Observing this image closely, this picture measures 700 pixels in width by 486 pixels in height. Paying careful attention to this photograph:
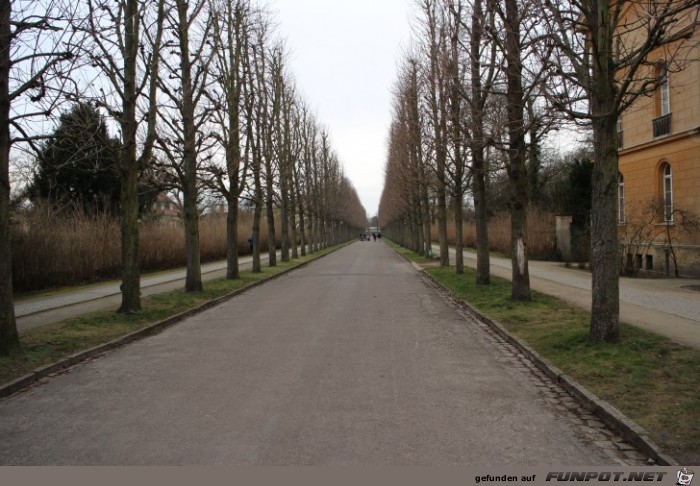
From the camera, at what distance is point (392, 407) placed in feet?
19.5

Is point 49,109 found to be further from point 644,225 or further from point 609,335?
point 644,225

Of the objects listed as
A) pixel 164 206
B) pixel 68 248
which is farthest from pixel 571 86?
pixel 164 206

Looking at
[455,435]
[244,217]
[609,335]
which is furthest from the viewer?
[244,217]

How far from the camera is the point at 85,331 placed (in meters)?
11.0

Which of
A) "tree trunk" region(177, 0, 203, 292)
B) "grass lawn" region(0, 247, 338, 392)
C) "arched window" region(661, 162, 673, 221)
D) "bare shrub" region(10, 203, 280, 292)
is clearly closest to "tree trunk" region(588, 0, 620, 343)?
"grass lawn" region(0, 247, 338, 392)

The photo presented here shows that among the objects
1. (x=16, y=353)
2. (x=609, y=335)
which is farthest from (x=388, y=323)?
(x=16, y=353)

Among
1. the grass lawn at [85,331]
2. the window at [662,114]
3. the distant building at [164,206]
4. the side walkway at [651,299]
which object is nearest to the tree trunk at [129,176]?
the grass lawn at [85,331]

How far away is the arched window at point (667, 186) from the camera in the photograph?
21062 millimetres

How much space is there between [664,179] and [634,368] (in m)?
17.6

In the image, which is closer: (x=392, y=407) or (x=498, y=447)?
(x=498, y=447)

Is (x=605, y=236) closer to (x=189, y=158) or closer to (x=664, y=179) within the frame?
(x=189, y=158)

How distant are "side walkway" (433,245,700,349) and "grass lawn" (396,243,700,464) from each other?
694 mm

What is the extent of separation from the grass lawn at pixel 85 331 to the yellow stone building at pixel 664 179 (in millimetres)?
13843

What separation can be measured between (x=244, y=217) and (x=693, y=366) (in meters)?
48.3
